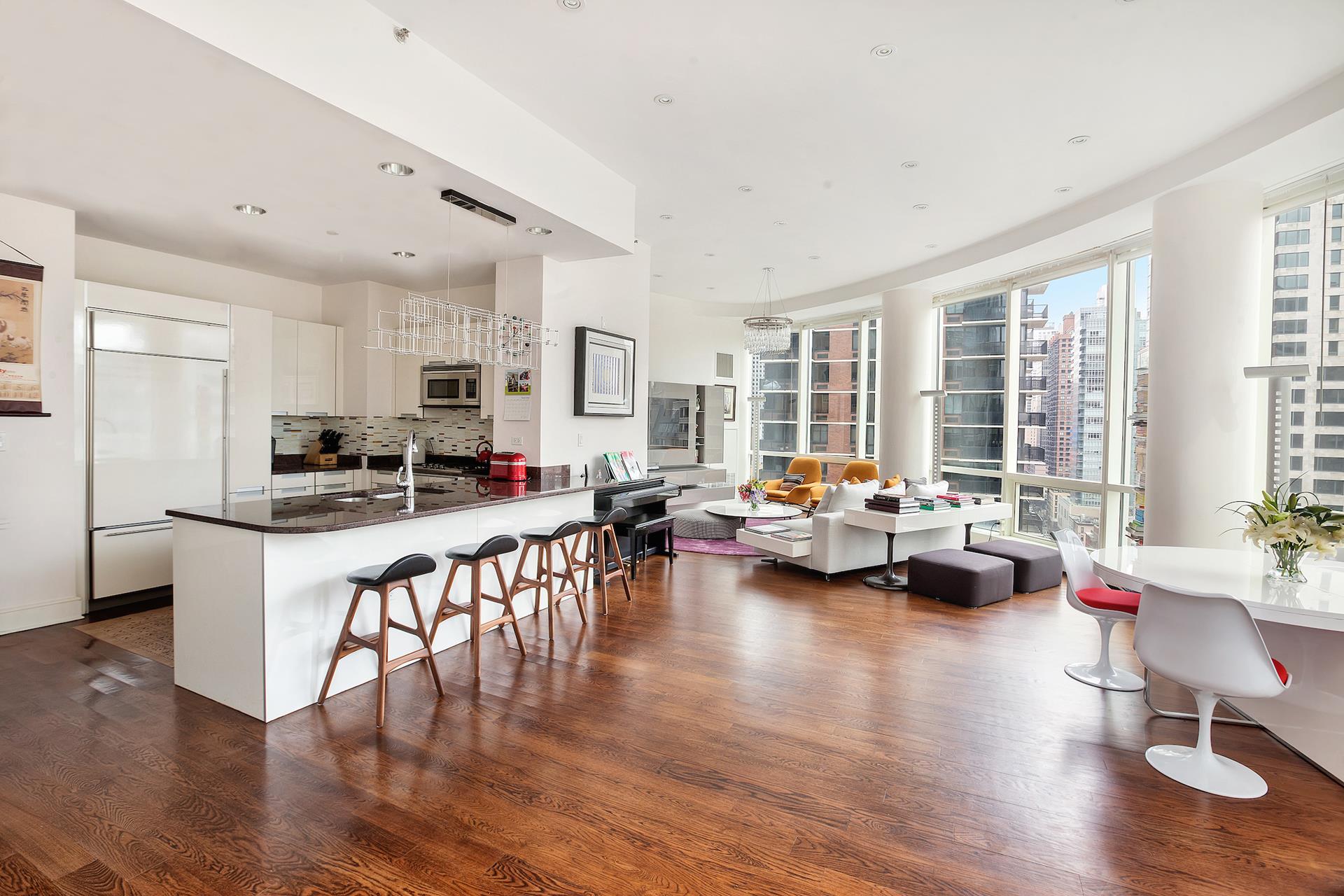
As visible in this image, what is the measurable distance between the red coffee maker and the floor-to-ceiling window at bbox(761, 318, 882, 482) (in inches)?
226

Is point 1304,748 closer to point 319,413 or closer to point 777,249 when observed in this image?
point 777,249

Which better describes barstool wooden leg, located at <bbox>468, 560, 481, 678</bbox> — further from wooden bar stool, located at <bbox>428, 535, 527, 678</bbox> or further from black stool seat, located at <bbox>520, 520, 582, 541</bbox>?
black stool seat, located at <bbox>520, 520, 582, 541</bbox>

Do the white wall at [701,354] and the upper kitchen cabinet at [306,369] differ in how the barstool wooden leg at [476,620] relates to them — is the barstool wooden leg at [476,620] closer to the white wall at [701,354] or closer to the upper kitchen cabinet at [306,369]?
the upper kitchen cabinet at [306,369]

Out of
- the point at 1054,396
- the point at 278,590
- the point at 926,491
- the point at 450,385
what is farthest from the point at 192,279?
the point at 1054,396

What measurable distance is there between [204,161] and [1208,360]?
612 centimetres

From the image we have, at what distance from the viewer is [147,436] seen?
469 centimetres

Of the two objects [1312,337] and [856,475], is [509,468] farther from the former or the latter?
[1312,337]

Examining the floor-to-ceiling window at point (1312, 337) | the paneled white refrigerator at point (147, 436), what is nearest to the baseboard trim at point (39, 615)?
the paneled white refrigerator at point (147, 436)

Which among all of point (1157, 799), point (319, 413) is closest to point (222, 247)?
point (319, 413)

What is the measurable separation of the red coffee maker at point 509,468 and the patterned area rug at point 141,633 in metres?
2.20

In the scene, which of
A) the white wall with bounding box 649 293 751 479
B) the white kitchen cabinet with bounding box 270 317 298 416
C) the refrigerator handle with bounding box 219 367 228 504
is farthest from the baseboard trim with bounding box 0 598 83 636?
the white wall with bounding box 649 293 751 479

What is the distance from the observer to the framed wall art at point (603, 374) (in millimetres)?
5359

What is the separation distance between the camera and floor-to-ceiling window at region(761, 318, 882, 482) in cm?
940

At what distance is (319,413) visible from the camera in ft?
20.6
